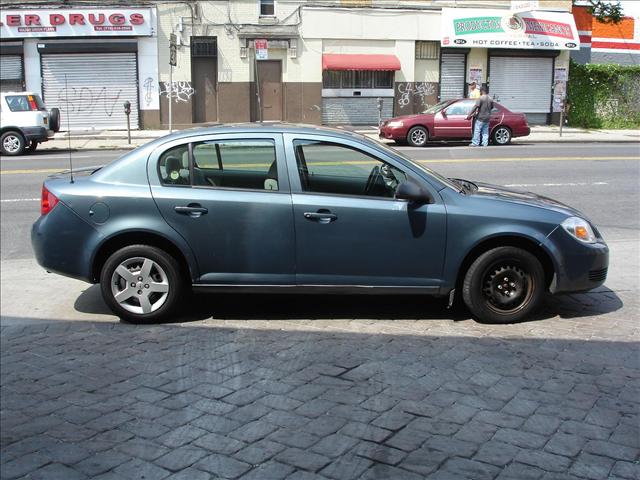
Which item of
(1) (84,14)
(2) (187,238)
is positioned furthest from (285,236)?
(1) (84,14)

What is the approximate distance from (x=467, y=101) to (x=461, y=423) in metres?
18.9

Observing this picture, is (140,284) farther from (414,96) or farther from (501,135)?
(414,96)

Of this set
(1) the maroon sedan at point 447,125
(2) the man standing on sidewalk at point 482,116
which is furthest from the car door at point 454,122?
(2) the man standing on sidewalk at point 482,116

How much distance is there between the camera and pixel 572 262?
19.1 feet

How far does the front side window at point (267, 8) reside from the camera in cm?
2755

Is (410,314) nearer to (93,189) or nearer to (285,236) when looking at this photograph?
(285,236)

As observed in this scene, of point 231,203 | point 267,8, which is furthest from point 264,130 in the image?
point 267,8

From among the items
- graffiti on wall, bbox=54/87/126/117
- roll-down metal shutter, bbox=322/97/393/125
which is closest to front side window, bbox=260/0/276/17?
roll-down metal shutter, bbox=322/97/393/125

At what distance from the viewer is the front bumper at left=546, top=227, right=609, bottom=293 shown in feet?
19.1

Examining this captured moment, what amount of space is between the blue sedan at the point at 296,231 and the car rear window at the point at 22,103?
16076mm

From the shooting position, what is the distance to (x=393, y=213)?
5.74 metres

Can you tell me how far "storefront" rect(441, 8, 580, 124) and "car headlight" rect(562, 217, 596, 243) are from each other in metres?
23.8

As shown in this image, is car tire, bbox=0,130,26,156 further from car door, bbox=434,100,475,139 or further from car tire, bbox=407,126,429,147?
car door, bbox=434,100,475,139

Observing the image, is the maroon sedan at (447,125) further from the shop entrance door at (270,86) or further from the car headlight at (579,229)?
the car headlight at (579,229)
